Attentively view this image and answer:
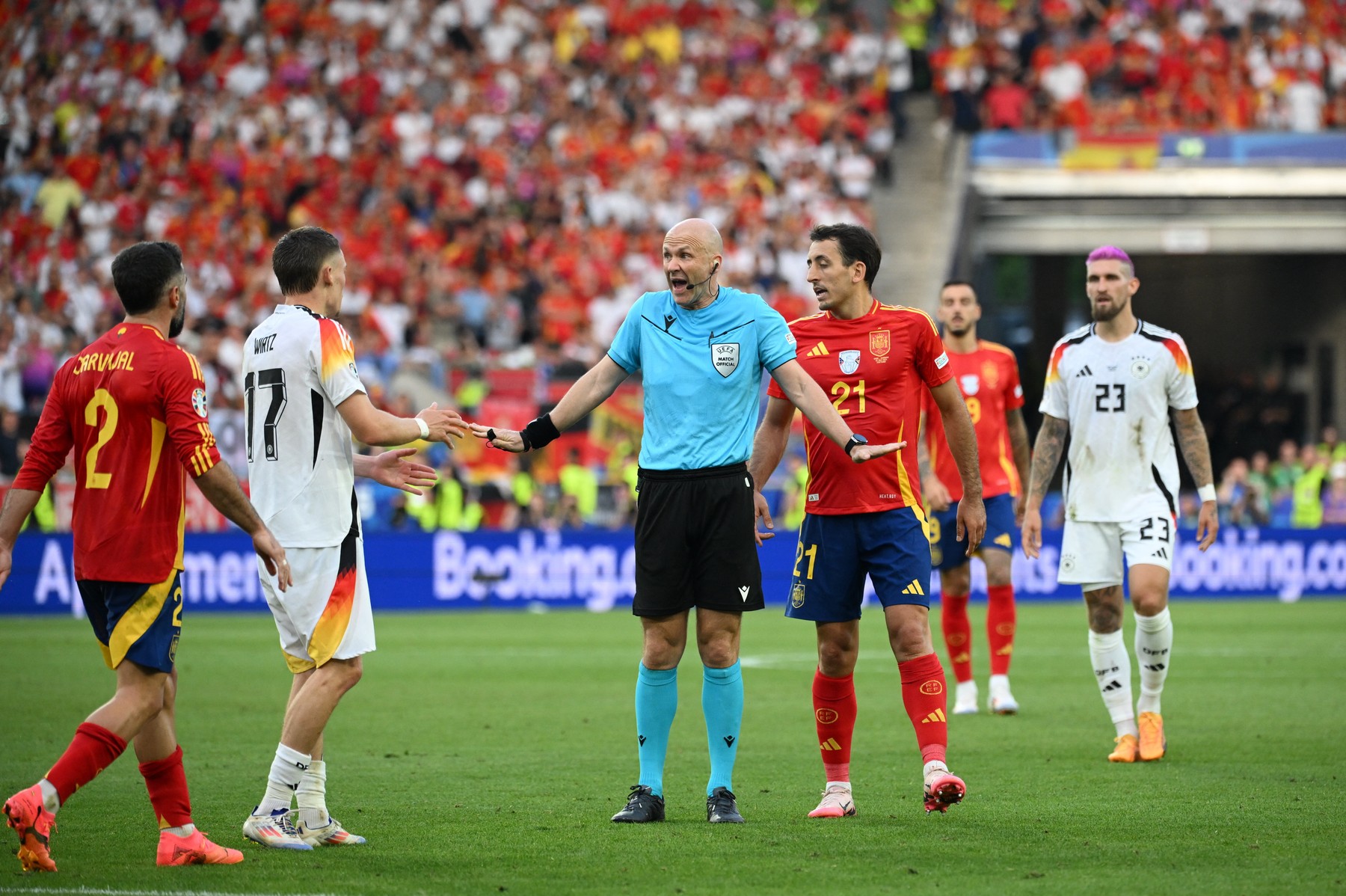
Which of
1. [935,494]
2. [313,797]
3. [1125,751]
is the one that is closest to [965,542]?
[935,494]

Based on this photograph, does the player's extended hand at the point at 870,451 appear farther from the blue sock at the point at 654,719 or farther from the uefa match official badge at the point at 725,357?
the blue sock at the point at 654,719

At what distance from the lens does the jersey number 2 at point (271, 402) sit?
20.7 feet

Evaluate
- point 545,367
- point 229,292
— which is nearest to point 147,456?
point 545,367

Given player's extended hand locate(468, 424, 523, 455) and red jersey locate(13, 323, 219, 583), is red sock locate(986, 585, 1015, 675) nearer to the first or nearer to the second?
player's extended hand locate(468, 424, 523, 455)

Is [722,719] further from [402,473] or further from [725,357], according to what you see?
[402,473]

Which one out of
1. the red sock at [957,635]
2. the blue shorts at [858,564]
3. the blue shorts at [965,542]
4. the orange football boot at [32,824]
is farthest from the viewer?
the blue shorts at [965,542]

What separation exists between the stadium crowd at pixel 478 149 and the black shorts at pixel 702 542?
14.1 m

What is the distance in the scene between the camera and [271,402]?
20.7ft

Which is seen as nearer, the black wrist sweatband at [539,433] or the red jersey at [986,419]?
the black wrist sweatband at [539,433]

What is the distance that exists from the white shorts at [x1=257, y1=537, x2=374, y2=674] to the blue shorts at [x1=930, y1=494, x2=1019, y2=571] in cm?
582

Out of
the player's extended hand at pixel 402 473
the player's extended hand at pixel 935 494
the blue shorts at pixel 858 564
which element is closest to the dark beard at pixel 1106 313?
the player's extended hand at pixel 935 494

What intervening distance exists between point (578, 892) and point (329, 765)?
3.70 meters

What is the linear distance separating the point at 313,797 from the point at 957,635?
231 inches

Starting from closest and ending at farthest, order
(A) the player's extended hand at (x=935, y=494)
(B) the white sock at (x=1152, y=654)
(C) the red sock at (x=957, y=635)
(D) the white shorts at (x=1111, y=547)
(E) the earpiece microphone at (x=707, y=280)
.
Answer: (E) the earpiece microphone at (x=707, y=280), (D) the white shorts at (x=1111, y=547), (B) the white sock at (x=1152, y=654), (A) the player's extended hand at (x=935, y=494), (C) the red sock at (x=957, y=635)
